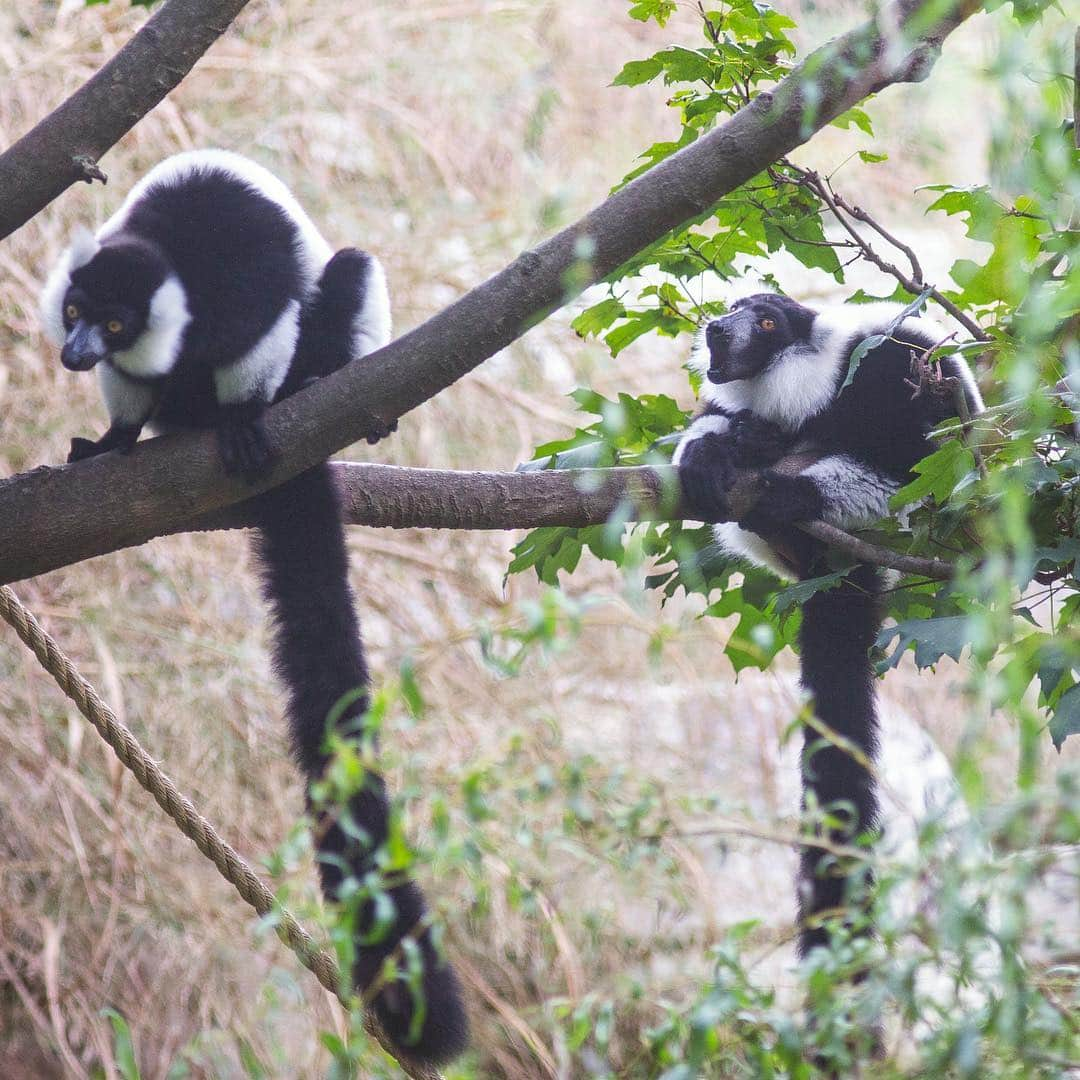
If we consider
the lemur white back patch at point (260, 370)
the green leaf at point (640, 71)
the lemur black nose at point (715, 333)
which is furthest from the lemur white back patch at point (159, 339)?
the lemur black nose at point (715, 333)

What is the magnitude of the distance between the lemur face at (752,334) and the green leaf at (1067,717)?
1.45 m

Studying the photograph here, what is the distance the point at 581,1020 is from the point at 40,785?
396 cm

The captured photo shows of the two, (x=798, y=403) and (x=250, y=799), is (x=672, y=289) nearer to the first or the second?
(x=798, y=403)

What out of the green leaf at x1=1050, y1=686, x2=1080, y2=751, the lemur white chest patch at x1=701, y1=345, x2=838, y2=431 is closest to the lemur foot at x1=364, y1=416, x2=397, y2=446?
the lemur white chest patch at x1=701, y1=345, x2=838, y2=431

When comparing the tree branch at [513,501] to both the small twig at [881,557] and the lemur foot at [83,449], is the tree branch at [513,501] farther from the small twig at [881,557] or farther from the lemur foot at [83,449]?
the lemur foot at [83,449]

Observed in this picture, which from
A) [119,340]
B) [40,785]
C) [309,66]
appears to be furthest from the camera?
[309,66]

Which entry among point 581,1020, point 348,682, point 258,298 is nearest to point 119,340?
point 258,298

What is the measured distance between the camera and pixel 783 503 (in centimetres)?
282

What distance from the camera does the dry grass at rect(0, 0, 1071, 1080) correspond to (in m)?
4.77

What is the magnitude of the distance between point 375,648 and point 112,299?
274 centimetres

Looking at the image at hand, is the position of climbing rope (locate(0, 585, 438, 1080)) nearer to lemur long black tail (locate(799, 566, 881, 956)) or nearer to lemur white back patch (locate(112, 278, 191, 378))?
lemur white back patch (locate(112, 278, 191, 378))

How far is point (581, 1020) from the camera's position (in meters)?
1.43

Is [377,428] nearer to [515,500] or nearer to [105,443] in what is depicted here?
[515,500]

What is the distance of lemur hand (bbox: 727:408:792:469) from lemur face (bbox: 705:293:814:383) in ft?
0.37
